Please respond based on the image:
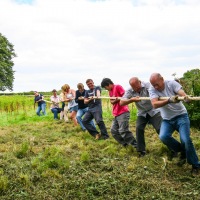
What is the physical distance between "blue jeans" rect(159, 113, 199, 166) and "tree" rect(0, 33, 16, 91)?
113 ft

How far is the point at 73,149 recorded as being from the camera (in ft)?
24.5

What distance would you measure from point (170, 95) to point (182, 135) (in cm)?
70

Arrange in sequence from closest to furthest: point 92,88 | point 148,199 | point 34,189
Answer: point 148,199
point 34,189
point 92,88

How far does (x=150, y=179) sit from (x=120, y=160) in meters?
1.29

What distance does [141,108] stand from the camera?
660 cm

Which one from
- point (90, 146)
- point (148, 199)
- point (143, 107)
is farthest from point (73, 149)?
point (148, 199)

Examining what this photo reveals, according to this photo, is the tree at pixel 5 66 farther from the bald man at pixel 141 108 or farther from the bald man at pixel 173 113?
the bald man at pixel 173 113

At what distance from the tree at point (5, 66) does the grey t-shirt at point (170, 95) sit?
34.4 m

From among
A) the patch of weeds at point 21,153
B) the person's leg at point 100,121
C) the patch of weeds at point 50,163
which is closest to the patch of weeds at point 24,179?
the patch of weeds at point 50,163

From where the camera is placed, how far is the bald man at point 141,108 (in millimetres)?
6426

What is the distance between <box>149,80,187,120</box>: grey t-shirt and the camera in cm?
535

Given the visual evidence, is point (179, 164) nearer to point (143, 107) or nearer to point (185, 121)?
point (185, 121)

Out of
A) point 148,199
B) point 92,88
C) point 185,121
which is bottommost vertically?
point 148,199

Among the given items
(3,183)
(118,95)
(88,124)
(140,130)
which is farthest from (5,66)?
(3,183)
